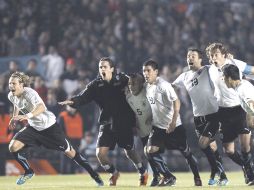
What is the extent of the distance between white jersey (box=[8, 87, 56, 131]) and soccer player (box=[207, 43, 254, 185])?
9.72 feet

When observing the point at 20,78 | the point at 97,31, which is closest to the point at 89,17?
the point at 97,31

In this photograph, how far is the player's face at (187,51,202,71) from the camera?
14.6 m

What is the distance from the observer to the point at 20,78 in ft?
49.8

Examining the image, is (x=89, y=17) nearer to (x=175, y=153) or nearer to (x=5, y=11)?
(x=5, y=11)

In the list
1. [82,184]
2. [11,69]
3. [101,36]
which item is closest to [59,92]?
[11,69]

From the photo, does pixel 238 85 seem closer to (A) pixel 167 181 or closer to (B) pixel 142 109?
(B) pixel 142 109

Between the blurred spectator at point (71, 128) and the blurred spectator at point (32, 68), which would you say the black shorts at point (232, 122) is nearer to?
the blurred spectator at point (71, 128)

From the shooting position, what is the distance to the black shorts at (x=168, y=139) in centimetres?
1477

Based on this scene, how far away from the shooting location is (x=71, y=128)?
859 inches

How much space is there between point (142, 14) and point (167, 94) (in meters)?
12.1

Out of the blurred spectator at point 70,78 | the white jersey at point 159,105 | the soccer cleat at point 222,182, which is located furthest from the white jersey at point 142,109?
the blurred spectator at point 70,78

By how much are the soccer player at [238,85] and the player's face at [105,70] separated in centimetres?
239

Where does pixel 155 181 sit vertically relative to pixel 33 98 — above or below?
below

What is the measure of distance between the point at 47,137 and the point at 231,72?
3879 millimetres
